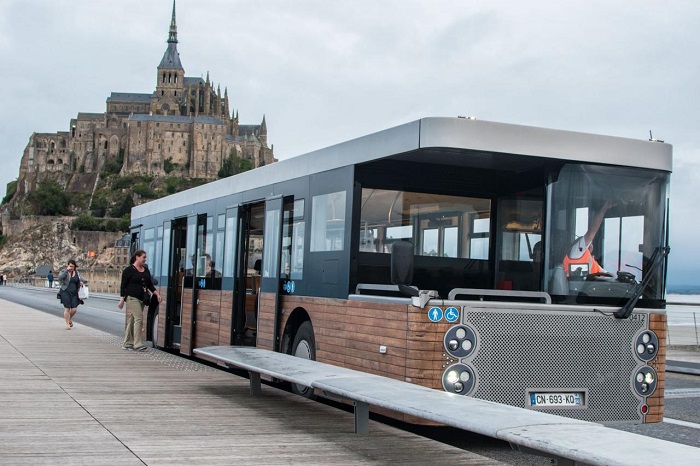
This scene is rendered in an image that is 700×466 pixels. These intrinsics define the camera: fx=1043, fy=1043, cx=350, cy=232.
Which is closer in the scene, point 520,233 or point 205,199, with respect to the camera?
point 520,233

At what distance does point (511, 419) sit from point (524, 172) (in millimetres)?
3743

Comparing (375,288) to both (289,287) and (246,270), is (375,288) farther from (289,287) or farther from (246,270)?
(246,270)

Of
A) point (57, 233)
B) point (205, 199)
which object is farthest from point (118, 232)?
point (205, 199)

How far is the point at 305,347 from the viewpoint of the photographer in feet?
33.4

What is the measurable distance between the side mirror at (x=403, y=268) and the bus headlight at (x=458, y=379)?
2.05ft

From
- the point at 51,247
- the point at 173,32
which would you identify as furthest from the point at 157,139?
the point at 173,32

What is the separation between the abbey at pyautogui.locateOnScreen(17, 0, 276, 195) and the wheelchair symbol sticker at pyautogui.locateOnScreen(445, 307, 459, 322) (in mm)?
151812

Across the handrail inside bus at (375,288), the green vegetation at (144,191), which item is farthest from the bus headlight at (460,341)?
the green vegetation at (144,191)

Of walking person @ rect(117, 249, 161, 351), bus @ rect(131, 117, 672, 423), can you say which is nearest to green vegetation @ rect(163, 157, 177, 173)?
walking person @ rect(117, 249, 161, 351)

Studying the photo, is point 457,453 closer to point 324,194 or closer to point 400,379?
point 400,379

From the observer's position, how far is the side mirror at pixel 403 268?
7.72m

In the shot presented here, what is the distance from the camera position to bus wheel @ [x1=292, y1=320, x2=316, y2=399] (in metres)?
9.95

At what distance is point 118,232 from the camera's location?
153 meters

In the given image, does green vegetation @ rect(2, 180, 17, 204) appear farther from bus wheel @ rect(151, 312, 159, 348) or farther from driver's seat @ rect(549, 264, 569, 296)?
driver's seat @ rect(549, 264, 569, 296)
